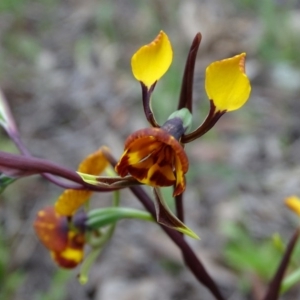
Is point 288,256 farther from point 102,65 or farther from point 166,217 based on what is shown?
point 102,65

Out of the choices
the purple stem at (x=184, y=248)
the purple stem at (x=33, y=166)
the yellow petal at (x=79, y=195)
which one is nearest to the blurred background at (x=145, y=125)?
the purple stem at (x=184, y=248)

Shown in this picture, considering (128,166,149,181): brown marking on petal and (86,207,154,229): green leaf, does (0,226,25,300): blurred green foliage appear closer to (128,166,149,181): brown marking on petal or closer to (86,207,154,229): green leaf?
(86,207,154,229): green leaf

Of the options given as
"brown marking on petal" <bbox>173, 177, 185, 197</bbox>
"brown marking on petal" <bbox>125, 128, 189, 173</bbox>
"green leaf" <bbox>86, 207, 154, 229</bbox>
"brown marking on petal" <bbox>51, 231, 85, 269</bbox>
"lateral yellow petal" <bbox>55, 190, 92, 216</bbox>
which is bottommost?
"brown marking on petal" <bbox>51, 231, 85, 269</bbox>

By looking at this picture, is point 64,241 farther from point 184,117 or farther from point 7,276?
point 7,276

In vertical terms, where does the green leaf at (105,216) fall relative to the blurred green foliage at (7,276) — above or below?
above

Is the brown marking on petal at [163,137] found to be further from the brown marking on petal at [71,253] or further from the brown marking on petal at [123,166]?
the brown marking on petal at [71,253]

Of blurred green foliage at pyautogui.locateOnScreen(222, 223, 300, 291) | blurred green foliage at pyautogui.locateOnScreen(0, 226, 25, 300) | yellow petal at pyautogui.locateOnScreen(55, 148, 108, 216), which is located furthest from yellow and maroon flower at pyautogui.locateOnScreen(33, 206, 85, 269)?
blurred green foliage at pyautogui.locateOnScreen(0, 226, 25, 300)
